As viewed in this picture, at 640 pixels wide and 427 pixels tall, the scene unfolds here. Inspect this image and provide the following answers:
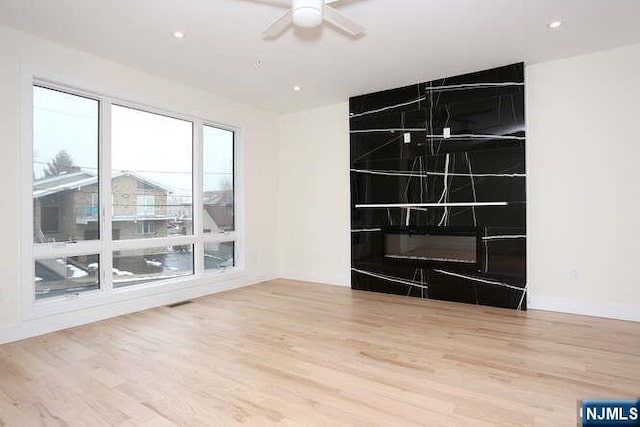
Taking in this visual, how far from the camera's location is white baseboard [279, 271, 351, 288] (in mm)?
5406

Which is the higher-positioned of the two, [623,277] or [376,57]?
[376,57]

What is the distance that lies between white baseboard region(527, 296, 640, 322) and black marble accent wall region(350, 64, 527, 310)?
21 centimetres

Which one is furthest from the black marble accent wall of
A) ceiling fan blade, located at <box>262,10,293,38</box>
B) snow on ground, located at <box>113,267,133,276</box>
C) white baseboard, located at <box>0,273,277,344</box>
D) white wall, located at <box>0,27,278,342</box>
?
snow on ground, located at <box>113,267,133,276</box>

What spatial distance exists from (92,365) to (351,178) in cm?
386

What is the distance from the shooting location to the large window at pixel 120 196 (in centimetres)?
348

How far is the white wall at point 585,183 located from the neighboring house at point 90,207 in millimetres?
4645

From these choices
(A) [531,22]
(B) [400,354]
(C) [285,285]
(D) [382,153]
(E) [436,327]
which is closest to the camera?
(B) [400,354]

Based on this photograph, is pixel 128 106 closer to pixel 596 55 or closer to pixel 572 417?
pixel 572 417

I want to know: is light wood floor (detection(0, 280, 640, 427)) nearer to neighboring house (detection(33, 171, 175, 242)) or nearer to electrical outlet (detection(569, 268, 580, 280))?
electrical outlet (detection(569, 268, 580, 280))

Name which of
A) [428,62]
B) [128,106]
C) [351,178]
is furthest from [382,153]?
[128,106]

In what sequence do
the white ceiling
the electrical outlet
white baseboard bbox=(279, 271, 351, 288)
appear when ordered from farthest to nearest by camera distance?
white baseboard bbox=(279, 271, 351, 288), the electrical outlet, the white ceiling

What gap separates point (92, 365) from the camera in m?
2.60

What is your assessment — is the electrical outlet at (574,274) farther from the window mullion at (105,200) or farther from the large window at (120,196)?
the window mullion at (105,200)

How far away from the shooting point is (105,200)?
3.84 metres
